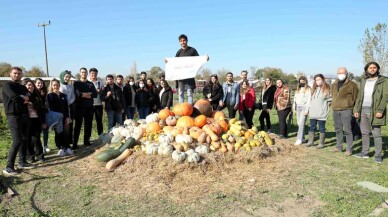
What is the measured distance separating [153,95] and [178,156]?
4433mm

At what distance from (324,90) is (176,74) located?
4070 millimetres

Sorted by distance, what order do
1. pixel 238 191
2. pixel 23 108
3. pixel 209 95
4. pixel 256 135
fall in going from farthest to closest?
pixel 209 95, pixel 256 135, pixel 23 108, pixel 238 191

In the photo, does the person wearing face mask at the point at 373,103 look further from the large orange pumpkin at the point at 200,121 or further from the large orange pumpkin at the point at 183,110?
the large orange pumpkin at the point at 183,110

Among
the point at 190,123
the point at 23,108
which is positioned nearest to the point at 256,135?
the point at 190,123

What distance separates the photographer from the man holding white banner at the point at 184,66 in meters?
8.43

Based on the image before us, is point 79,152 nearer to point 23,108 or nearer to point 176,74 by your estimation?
point 23,108

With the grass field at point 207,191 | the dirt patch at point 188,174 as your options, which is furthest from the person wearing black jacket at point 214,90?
the grass field at point 207,191

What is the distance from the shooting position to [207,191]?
17.9 ft

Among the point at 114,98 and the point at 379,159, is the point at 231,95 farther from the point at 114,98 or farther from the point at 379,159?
the point at 379,159

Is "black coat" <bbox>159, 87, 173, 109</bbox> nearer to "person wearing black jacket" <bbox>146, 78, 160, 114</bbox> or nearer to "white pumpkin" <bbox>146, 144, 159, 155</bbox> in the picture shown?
"person wearing black jacket" <bbox>146, 78, 160, 114</bbox>

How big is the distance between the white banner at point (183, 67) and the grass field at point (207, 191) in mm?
2965

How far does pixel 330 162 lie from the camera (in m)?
7.34

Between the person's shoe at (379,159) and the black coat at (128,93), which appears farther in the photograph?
the black coat at (128,93)

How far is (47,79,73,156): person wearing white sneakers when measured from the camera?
24.7 ft
